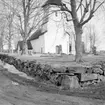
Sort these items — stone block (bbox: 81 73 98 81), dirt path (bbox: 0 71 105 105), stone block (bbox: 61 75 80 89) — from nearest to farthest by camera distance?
dirt path (bbox: 0 71 105 105)
stone block (bbox: 61 75 80 89)
stone block (bbox: 81 73 98 81)

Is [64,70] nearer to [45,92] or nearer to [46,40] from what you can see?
[45,92]


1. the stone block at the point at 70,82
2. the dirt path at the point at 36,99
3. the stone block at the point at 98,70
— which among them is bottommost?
the dirt path at the point at 36,99

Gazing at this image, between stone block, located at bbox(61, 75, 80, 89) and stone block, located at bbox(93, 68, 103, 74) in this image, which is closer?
stone block, located at bbox(61, 75, 80, 89)

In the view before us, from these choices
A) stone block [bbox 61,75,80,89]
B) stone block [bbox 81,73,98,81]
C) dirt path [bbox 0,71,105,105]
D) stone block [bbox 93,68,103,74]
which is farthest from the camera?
stone block [bbox 93,68,103,74]

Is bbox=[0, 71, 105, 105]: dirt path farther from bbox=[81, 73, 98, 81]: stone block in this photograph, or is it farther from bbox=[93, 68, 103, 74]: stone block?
bbox=[93, 68, 103, 74]: stone block

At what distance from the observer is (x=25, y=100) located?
5230mm

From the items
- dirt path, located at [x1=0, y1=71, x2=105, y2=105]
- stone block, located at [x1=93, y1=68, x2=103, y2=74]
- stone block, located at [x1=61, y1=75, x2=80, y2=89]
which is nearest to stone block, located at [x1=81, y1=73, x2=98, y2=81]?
stone block, located at [x1=93, y1=68, x2=103, y2=74]

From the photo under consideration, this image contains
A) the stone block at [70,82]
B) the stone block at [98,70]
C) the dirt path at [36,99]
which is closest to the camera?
the dirt path at [36,99]

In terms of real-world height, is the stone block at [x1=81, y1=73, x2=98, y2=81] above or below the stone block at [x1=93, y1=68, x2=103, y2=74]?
below

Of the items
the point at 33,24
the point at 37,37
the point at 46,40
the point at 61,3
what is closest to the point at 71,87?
the point at 61,3

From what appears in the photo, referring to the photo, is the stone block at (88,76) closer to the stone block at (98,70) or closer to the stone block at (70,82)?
the stone block at (98,70)

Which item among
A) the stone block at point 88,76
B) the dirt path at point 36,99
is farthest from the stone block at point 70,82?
the dirt path at point 36,99

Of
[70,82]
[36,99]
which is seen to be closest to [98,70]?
[70,82]

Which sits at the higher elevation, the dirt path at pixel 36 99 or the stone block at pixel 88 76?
the stone block at pixel 88 76
